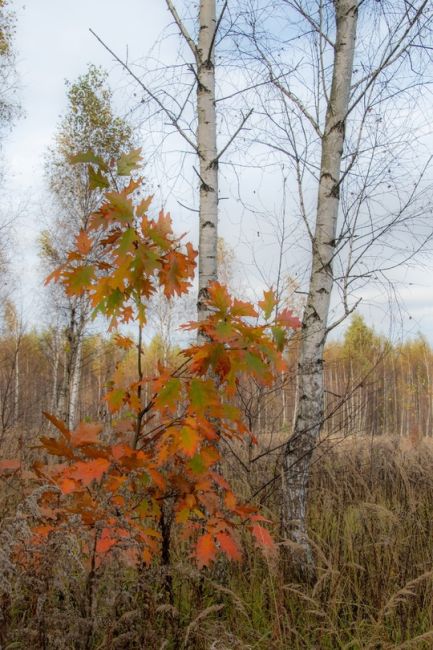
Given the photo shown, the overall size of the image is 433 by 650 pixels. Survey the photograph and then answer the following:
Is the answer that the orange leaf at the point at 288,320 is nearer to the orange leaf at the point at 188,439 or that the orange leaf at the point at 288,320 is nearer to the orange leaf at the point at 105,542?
the orange leaf at the point at 188,439

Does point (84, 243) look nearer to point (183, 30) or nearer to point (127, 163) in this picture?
point (127, 163)

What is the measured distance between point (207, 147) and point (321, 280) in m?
1.14

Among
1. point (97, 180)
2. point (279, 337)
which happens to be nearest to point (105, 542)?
point (279, 337)

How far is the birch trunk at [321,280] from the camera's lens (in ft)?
11.2

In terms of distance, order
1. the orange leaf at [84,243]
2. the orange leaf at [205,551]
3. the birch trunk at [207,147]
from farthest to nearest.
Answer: the birch trunk at [207,147] < the orange leaf at [84,243] < the orange leaf at [205,551]

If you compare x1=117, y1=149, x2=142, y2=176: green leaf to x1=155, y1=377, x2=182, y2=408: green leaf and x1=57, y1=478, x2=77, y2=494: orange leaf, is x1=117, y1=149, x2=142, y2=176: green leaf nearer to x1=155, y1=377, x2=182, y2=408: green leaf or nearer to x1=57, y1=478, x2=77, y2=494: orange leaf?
x1=155, y1=377, x2=182, y2=408: green leaf

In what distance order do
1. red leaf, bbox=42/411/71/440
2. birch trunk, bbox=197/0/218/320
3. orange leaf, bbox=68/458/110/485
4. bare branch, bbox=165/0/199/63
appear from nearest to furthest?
red leaf, bbox=42/411/71/440, orange leaf, bbox=68/458/110/485, birch trunk, bbox=197/0/218/320, bare branch, bbox=165/0/199/63

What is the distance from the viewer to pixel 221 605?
6.16 feet

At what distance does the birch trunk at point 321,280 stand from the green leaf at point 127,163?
1729mm

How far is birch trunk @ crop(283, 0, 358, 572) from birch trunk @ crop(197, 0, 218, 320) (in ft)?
2.32

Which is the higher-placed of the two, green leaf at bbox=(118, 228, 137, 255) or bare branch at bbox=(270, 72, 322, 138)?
bare branch at bbox=(270, 72, 322, 138)

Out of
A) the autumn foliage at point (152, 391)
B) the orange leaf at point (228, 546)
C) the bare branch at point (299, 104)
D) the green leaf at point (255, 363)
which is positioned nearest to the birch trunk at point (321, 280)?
the bare branch at point (299, 104)

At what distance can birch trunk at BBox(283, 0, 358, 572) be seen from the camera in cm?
342

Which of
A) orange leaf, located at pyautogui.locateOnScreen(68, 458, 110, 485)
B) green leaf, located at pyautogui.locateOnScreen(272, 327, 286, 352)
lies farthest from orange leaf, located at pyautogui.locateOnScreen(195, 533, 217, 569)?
green leaf, located at pyautogui.locateOnScreen(272, 327, 286, 352)
